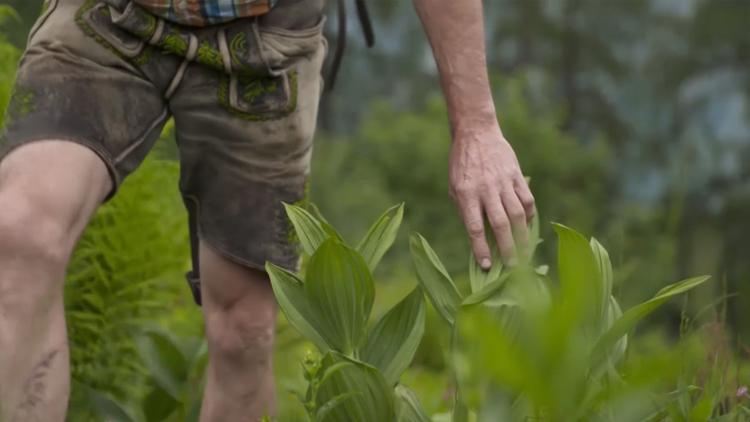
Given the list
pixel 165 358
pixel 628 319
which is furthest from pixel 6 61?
pixel 628 319

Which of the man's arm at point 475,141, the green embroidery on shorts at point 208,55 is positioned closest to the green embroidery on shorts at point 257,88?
the green embroidery on shorts at point 208,55

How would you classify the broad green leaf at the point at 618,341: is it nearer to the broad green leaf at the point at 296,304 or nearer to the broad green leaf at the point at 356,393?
the broad green leaf at the point at 356,393

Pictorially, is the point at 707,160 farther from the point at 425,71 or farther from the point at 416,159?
the point at 416,159

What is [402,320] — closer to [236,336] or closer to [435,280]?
[435,280]

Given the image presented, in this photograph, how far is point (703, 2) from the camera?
45625mm

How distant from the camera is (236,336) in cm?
357

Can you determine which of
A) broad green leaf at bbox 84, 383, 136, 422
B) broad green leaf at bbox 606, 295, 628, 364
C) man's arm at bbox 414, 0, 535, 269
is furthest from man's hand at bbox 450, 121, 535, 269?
broad green leaf at bbox 84, 383, 136, 422

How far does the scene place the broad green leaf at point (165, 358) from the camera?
4.14 metres

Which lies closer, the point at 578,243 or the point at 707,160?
the point at 578,243

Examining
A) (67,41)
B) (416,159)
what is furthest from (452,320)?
(416,159)

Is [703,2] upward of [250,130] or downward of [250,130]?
downward

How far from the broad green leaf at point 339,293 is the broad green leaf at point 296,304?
13mm

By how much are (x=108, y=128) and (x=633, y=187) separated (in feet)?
129

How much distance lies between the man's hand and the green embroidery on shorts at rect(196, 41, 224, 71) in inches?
24.5
